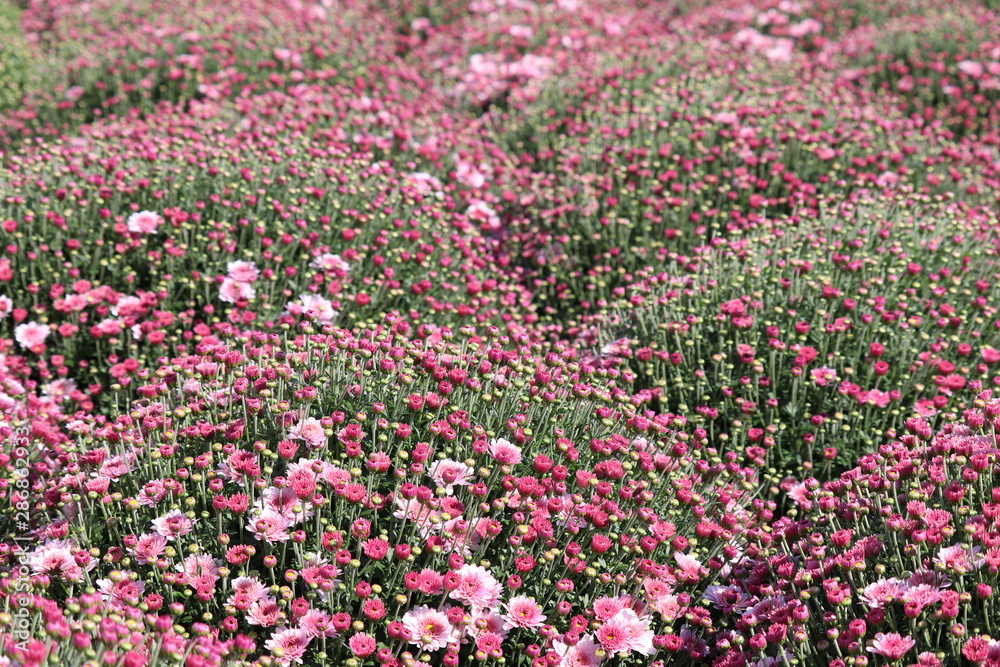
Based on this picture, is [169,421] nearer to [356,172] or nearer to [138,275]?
[138,275]

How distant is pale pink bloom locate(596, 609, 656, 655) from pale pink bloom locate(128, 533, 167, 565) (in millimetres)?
1432

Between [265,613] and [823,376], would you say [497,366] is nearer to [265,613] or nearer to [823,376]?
[265,613]

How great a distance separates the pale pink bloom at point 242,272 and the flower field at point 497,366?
15mm

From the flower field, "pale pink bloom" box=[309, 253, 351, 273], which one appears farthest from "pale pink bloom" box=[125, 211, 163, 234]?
"pale pink bloom" box=[309, 253, 351, 273]

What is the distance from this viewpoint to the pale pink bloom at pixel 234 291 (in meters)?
4.59

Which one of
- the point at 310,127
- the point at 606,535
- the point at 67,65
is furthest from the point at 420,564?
the point at 67,65

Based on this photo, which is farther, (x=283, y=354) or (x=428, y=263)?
(x=428, y=263)

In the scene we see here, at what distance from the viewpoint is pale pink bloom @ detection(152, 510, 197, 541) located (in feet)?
9.29

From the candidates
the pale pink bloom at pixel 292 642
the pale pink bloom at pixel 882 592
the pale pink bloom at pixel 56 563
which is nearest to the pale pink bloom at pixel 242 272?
the pale pink bloom at pixel 56 563

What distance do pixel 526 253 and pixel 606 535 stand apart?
10.2ft

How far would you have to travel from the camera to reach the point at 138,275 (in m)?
4.86

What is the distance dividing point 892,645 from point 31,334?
409 cm

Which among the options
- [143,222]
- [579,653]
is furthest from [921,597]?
[143,222]

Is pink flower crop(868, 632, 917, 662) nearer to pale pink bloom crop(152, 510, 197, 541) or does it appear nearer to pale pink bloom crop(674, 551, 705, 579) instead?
pale pink bloom crop(674, 551, 705, 579)
